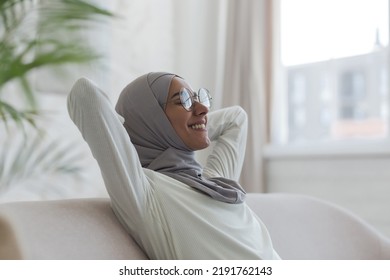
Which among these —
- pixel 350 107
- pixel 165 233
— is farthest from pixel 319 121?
pixel 165 233

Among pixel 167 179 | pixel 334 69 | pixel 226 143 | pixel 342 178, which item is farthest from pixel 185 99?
pixel 334 69

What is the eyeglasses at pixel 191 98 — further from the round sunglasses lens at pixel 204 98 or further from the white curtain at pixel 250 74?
the white curtain at pixel 250 74

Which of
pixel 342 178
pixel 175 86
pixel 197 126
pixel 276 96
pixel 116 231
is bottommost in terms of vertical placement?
pixel 342 178

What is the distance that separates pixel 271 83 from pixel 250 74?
0.15 m

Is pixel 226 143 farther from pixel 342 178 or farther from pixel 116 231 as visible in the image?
pixel 342 178

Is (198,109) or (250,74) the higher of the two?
(198,109)

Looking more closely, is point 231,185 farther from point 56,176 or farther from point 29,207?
point 56,176

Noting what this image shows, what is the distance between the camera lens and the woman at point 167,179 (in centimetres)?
146

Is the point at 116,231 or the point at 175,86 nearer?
the point at 116,231

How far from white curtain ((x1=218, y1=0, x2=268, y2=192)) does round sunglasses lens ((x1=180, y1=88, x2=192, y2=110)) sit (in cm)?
231

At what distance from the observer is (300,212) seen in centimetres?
228

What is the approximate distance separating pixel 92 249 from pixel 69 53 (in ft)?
1.54

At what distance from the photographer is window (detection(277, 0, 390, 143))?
3.62 meters

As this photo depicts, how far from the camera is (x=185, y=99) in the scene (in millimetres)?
1673
